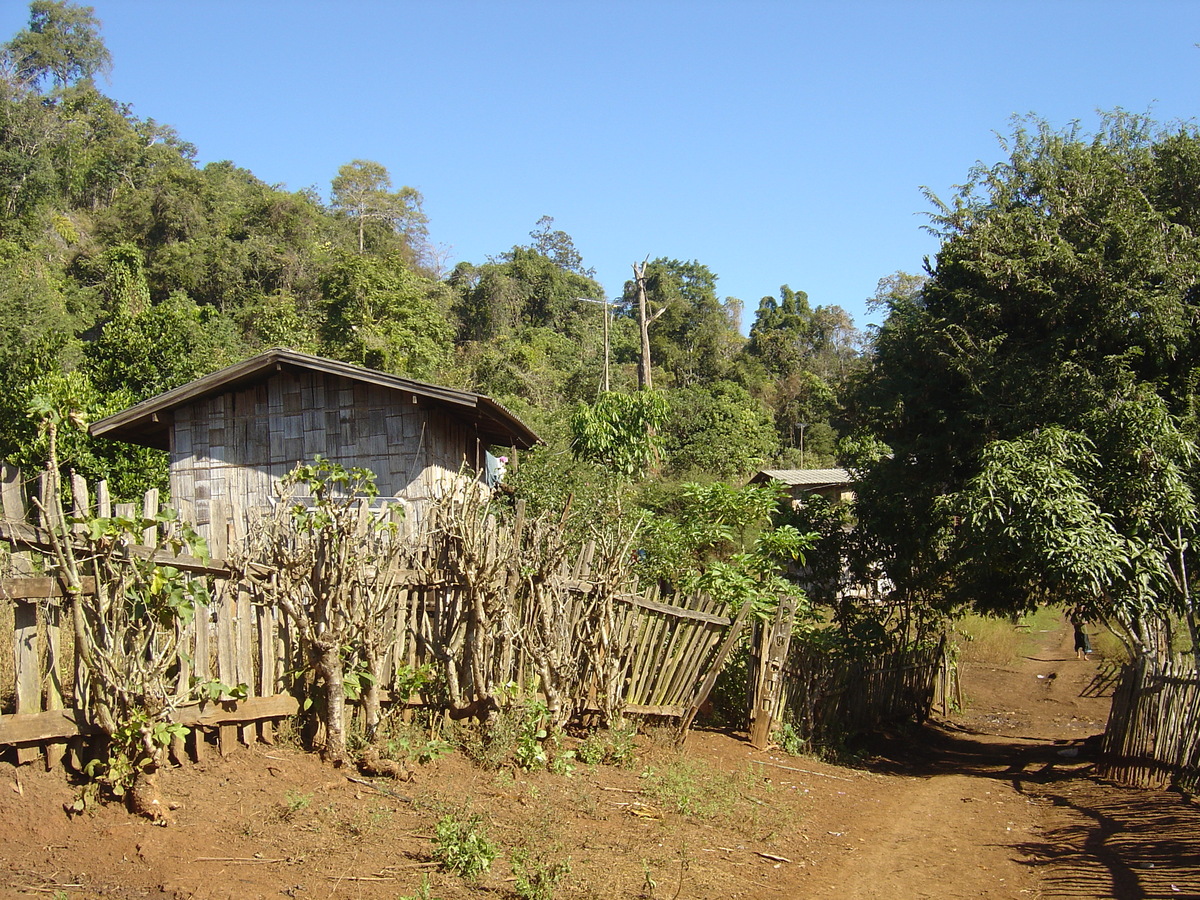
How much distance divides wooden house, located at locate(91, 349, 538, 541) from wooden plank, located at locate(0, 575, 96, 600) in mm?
6874

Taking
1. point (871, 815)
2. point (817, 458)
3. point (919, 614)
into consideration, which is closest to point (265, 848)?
point (871, 815)

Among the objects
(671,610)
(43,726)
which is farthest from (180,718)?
(671,610)

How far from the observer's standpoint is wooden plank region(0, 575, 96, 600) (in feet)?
16.1

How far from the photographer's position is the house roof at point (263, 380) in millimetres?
11461

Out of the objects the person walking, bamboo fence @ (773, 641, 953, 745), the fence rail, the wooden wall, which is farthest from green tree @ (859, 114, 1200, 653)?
the wooden wall

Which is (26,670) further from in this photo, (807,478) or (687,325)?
(687,325)

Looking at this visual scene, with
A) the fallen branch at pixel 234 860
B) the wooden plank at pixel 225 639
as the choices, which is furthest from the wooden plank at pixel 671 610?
the fallen branch at pixel 234 860

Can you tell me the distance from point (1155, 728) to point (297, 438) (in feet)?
33.7

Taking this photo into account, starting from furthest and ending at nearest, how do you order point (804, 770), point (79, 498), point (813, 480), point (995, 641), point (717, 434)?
1. point (717, 434)
2. point (813, 480)
3. point (995, 641)
4. point (804, 770)
5. point (79, 498)

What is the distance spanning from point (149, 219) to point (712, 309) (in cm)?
2834

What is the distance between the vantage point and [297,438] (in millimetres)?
12320

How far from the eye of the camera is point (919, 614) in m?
14.5

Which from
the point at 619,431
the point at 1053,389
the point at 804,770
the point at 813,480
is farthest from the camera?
the point at 813,480

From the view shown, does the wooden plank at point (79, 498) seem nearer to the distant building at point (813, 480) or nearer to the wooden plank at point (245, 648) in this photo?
the wooden plank at point (245, 648)
